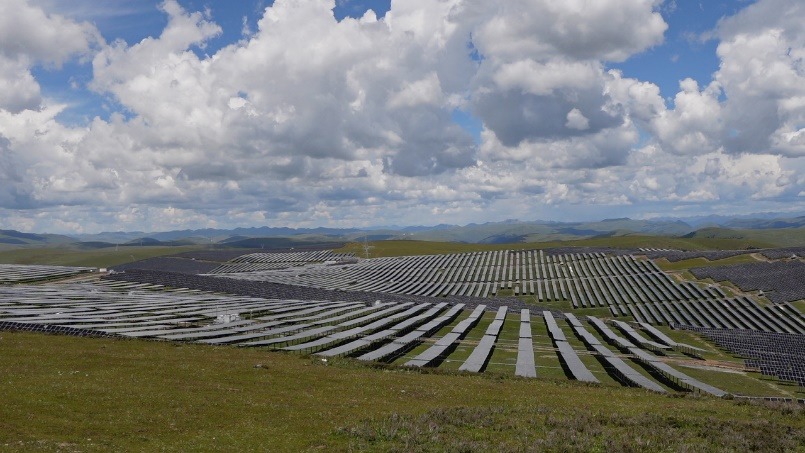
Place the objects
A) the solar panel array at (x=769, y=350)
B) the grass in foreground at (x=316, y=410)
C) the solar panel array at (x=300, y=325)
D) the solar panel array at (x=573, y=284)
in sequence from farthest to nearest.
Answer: the solar panel array at (x=573, y=284) < the solar panel array at (x=769, y=350) < the solar panel array at (x=300, y=325) < the grass in foreground at (x=316, y=410)

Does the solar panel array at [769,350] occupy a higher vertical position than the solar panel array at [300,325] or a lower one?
lower

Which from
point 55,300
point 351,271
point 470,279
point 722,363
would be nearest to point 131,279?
point 55,300

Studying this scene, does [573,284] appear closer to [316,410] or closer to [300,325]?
[300,325]

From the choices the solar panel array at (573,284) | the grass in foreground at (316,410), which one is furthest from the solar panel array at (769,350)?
the grass in foreground at (316,410)

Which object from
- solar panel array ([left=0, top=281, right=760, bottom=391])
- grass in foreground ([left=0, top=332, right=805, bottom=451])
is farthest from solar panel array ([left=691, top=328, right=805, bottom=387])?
grass in foreground ([left=0, top=332, right=805, bottom=451])

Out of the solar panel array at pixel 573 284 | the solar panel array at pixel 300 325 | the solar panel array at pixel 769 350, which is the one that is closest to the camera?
the solar panel array at pixel 300 325

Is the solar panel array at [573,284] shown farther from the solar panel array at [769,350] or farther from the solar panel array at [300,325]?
the solar panel array at [300,325]

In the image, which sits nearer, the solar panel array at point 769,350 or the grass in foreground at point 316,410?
the grass in foreground at point 316,410

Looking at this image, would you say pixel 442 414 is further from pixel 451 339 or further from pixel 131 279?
pixel 131 279

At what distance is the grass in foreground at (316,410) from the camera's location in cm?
2072

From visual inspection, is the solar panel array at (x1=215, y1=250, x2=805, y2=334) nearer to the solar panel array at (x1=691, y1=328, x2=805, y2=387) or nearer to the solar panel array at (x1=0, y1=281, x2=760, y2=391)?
the solar panel array at (x1=691, y1=328, x2=805, y2=387)

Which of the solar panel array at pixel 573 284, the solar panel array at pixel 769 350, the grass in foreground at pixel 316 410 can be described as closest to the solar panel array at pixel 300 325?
the grass in foreground at pixel 316 410

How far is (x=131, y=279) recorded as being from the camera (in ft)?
331

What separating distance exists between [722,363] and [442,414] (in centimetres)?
4303
